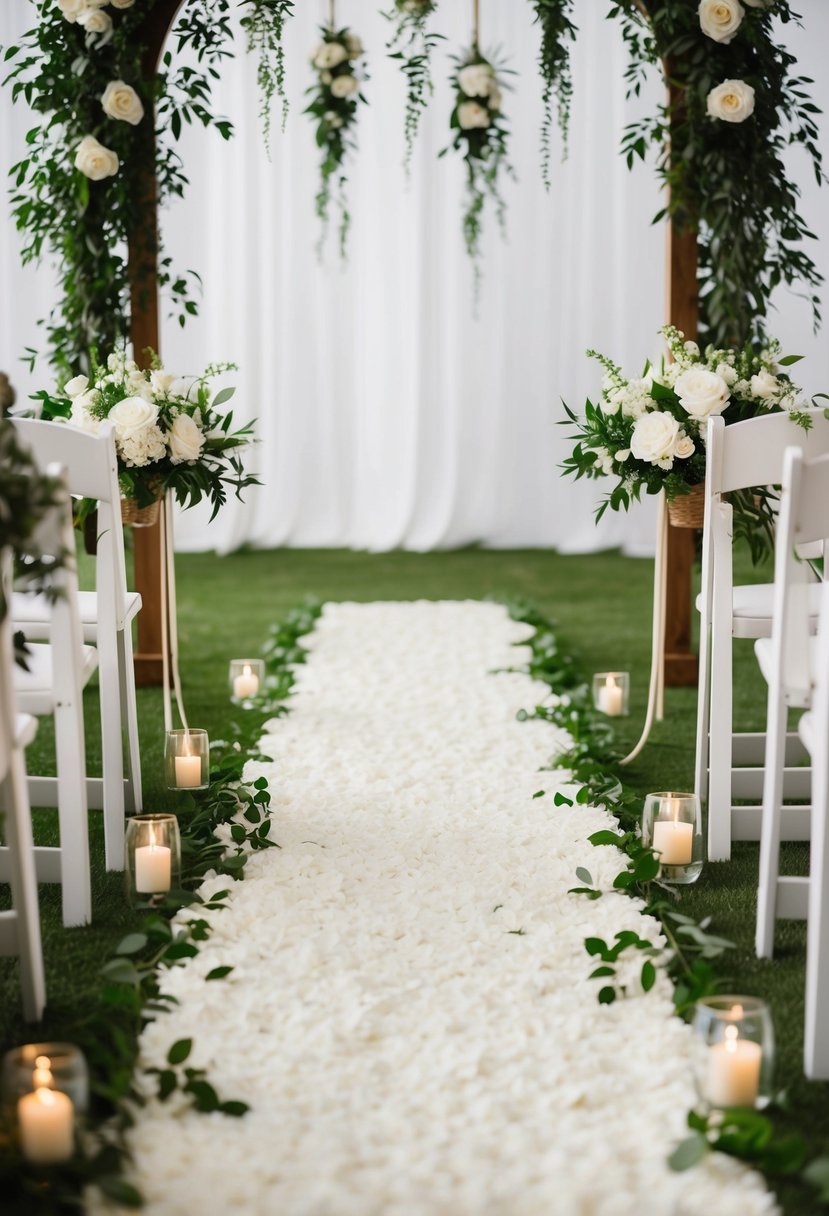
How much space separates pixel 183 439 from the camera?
9.76ft

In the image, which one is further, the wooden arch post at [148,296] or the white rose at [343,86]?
the white rose at [343,86]

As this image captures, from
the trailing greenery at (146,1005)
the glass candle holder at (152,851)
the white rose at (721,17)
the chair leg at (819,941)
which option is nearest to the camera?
the trailing greenery at (146,1005)

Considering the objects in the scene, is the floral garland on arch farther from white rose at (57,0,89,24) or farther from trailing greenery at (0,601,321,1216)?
trailing greenery at (0,601,321,1216)

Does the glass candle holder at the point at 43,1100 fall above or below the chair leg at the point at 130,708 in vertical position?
below

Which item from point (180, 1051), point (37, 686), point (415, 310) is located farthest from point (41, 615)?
point (415, 310)

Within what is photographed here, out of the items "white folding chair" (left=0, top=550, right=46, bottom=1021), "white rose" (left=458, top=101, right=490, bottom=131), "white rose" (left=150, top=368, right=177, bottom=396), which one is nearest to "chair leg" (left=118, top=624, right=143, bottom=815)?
"white rose" (left=150, top=368, right=177, bottom=396)

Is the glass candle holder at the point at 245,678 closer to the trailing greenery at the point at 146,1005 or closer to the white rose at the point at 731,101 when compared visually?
the trailing greenery at the point at 146,1005

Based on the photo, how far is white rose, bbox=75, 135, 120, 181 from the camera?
3.85m

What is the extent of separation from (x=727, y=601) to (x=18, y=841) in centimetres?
143

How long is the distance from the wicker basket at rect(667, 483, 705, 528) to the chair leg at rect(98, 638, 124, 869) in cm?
131

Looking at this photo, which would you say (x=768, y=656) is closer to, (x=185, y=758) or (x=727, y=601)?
(x=727, y=601)

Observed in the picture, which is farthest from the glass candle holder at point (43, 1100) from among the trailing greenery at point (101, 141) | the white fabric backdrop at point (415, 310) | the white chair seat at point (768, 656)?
the white fabric backdrop at point (415, 310)

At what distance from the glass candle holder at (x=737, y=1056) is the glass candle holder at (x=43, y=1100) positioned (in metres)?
0.77

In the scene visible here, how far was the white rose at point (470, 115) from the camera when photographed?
Answer: 5.63 metres
